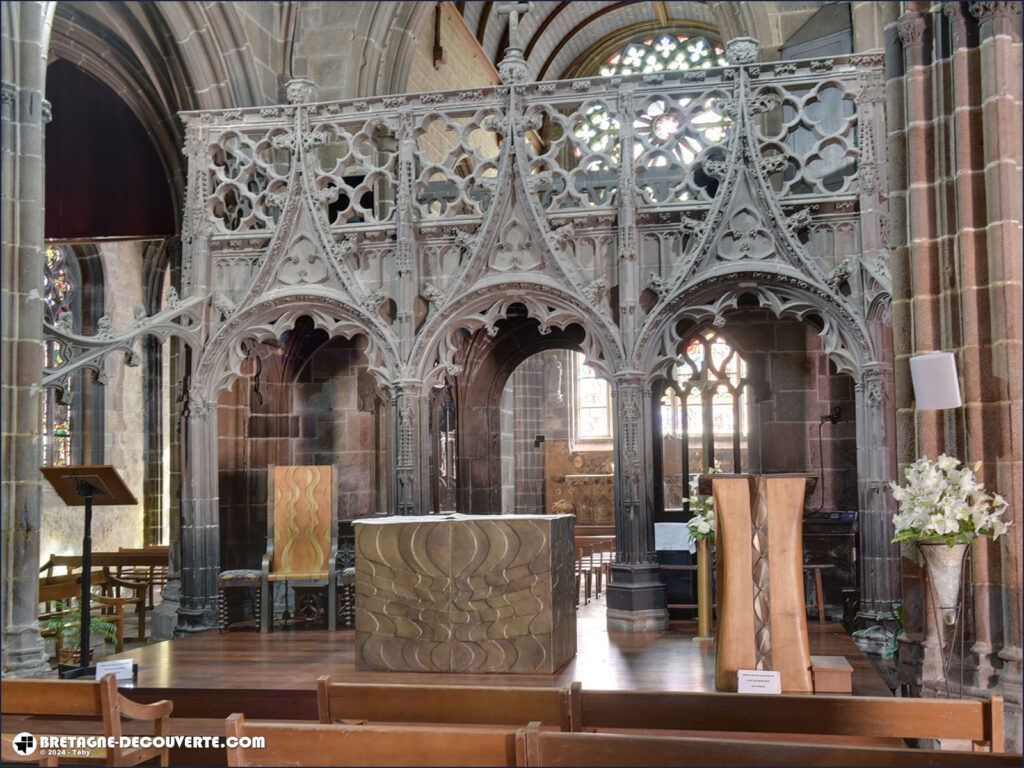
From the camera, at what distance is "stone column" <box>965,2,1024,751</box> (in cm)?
531

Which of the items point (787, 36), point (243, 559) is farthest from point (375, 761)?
point (787, 36)

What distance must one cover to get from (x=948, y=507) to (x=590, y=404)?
15.7 meters

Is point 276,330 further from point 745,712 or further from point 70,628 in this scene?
point 745,712

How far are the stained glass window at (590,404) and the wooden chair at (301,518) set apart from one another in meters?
11.2

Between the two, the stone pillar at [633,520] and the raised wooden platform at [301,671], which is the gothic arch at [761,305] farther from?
the raised wooden platform at [301,671]

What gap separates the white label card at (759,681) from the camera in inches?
224

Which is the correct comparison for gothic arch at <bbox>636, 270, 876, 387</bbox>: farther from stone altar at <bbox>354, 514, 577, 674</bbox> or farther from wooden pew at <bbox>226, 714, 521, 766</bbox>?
wooden pew at <bbox>226, 714, 521, 766</bbox>

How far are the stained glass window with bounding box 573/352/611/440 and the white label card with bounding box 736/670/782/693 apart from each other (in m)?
14.9

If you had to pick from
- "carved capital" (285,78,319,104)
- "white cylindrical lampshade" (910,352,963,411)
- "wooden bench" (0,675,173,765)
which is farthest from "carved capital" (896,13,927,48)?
"carved capital" (285,78,319,104)

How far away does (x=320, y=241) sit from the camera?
397 inches

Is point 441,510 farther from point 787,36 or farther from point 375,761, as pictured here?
point 375,761

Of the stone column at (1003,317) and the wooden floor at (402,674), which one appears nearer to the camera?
the stone column at (1003,317)

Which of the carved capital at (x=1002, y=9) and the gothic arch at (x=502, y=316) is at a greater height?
the carved capital at (x=1002, y=9)

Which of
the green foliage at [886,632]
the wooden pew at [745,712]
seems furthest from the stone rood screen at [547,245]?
the wooden pew at [745,712]
